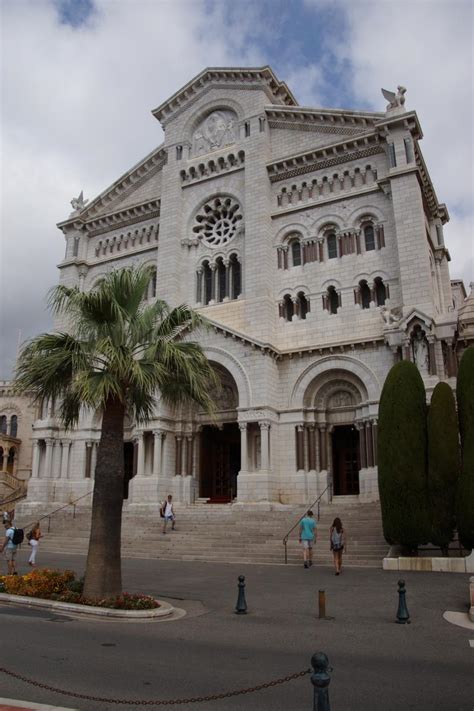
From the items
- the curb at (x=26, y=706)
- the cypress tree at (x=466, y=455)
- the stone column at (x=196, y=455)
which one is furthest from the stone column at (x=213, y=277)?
the curb at (x=26, y=706)

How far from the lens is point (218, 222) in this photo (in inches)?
1387

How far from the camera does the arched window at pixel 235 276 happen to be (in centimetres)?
3341

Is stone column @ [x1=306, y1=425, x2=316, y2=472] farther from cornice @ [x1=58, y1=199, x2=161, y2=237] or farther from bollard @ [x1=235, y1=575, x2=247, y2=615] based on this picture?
cornice @ [x1=58, y1=199, x2=161, y2=237]

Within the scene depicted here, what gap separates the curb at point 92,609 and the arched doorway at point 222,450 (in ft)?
61.4

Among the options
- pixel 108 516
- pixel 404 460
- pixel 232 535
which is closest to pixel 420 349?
pixel 404 460

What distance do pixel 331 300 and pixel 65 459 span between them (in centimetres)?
1812

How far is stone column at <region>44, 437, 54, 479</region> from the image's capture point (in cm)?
3438

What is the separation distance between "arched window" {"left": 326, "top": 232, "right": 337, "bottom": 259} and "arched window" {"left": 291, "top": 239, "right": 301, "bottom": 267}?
169 cm

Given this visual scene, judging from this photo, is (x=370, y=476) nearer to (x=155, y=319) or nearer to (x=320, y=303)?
(x=320, y=303)

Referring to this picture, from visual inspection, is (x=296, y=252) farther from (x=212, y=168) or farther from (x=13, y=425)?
(x=13, y=425)

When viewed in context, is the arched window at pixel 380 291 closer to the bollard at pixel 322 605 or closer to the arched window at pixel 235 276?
the arched window at pixel 235 276

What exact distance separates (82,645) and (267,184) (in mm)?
28358

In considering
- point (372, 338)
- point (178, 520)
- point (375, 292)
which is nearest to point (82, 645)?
point (178, 520)

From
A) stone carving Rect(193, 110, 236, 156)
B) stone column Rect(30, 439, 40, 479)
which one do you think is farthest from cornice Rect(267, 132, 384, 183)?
stone column Rect(30, 439, 40, 479)
